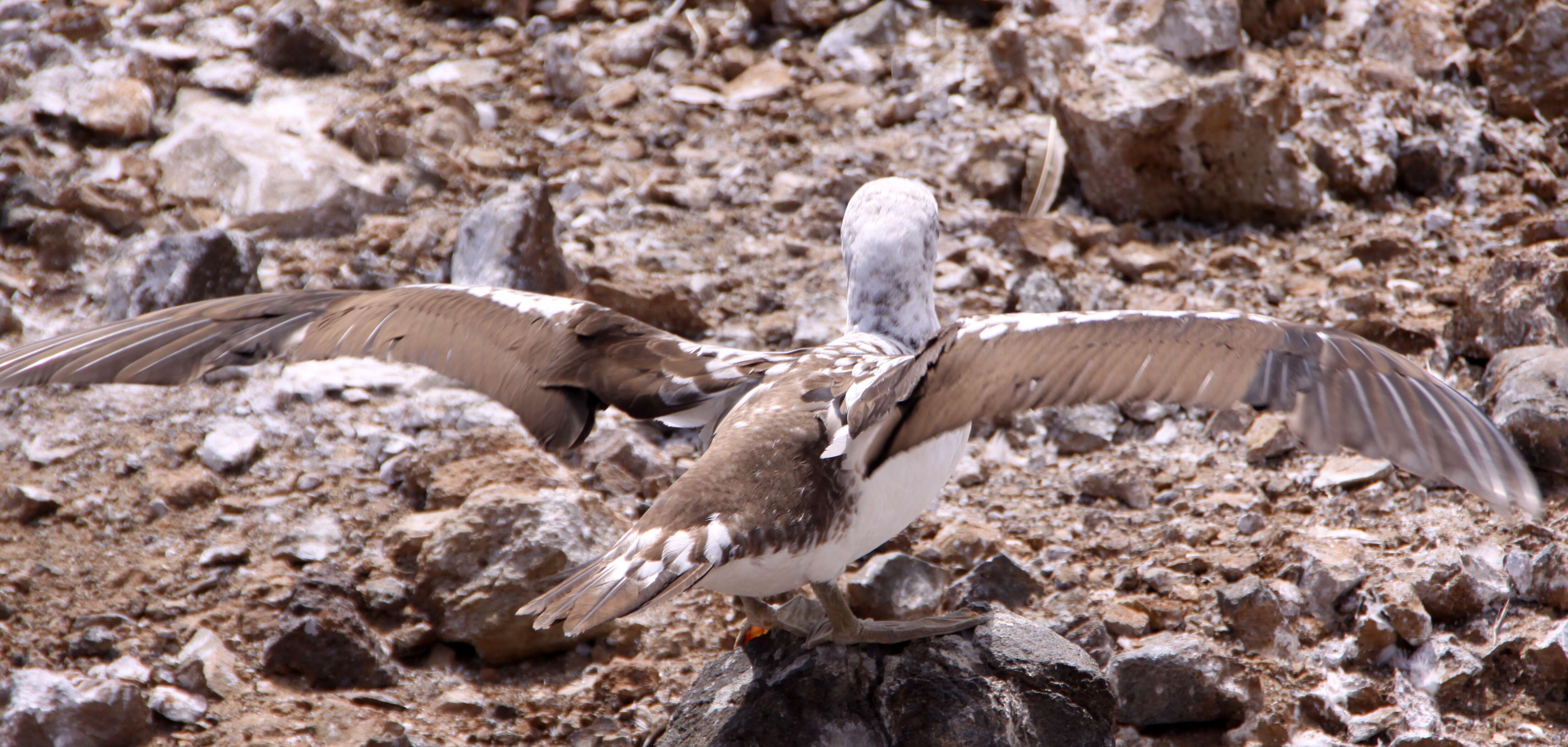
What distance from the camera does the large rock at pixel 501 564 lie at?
421 centimetres

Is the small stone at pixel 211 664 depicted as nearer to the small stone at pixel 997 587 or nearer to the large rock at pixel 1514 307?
the small stone at pixel 997 587

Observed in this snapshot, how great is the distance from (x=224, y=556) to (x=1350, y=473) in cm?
382

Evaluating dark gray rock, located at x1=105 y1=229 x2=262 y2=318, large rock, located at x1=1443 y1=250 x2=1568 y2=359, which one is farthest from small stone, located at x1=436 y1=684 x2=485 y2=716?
large rock, located at x1=1443 y1=250 x2=1568 y2=359

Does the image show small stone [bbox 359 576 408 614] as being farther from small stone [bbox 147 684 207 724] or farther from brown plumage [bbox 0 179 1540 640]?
brown plumage [bbox 0 179 1540 640]

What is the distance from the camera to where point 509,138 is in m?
7.01

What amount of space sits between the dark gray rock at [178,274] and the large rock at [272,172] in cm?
73

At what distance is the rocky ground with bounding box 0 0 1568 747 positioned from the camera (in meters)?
3.99

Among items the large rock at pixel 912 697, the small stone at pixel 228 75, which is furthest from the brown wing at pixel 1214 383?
the small stone at pixel 228 75

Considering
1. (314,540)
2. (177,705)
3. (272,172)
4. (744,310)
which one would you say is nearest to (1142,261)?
(744,310)

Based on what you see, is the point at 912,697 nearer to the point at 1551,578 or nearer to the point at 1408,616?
the point at 1408,616

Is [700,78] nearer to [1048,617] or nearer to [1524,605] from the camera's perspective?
[1048,617]

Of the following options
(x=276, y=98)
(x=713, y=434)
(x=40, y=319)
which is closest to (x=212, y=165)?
(x=276, y=98)

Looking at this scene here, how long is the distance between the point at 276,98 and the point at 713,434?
4107mm

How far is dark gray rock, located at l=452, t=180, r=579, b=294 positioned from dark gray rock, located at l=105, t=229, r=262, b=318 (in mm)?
879
